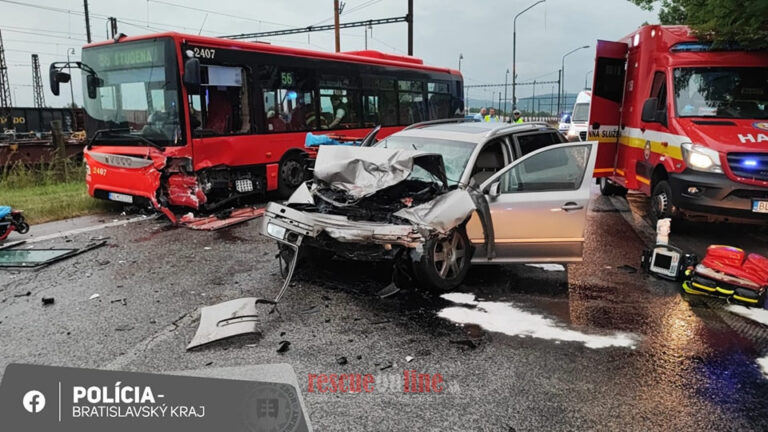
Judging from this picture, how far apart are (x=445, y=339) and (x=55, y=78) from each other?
8.76 m

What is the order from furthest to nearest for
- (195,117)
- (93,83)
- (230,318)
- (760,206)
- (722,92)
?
(93,83) < (195,117) < (722,92) < (760,206) < (230,318)

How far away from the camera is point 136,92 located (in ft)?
29.3

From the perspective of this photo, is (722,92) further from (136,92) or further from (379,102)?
(136,92)

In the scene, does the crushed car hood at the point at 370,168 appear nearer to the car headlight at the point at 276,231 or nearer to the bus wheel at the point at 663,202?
the car headlight at the point at 276,231

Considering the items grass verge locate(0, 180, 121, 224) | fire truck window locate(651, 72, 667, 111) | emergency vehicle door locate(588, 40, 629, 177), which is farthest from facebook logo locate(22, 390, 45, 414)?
emergency vehicle door locate(588, 40, 629, 177)

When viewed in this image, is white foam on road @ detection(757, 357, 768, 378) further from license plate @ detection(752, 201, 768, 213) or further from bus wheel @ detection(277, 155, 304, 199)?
bus wheel @ detection(277, 155, 304, 199)

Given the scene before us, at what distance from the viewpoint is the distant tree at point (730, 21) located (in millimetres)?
7055

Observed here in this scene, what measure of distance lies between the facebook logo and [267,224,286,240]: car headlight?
7.69 feet

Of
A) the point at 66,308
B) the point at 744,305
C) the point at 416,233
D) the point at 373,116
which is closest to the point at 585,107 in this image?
the point at 373,116

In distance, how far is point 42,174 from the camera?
1409cm

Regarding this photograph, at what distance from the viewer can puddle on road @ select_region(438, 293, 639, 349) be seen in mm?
4246

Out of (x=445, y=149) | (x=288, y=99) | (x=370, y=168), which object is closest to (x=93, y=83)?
(x=288, y=99)

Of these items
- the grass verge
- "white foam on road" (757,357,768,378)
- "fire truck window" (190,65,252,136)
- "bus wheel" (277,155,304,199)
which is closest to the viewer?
"white foam on road" (757,357,768,378)

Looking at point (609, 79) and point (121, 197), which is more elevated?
point (609, 79)
